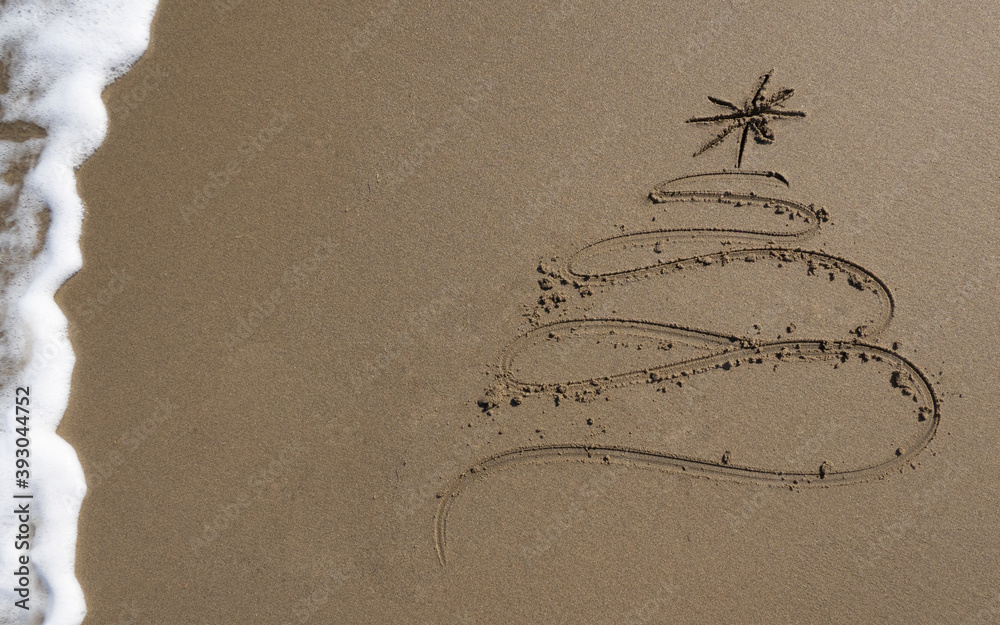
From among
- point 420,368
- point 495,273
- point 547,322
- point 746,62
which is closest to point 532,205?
point 495,273

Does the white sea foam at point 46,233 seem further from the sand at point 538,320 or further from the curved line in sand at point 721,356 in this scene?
the curved line in sand at point 721,356

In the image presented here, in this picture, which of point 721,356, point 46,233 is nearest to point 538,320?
point 721,356

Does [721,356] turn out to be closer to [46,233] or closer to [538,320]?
[538,320]

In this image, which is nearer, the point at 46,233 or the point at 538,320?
the point at 538,320

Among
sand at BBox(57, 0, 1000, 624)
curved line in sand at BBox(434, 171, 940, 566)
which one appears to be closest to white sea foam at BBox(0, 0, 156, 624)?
sand at BBox(57, 0, 1000, 624)

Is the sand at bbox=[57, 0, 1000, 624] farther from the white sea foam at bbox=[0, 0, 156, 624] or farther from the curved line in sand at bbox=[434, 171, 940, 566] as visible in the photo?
the white sea foam at bbox=[0, 0, 156, 624]

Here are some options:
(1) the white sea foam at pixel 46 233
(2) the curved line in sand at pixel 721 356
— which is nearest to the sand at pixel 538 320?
(2) the curved line in sand at pixel 721 356
